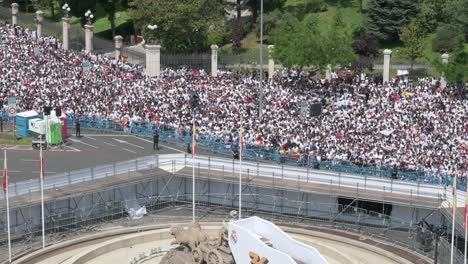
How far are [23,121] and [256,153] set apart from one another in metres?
17.9

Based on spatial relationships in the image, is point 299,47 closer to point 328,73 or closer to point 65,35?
point 328,73

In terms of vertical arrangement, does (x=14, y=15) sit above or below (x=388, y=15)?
above

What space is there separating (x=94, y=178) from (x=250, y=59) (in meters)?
41.6

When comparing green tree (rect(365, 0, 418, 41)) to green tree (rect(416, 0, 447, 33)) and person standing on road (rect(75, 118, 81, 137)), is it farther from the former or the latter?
person standing on road (rect(75, 118, 81, 137))

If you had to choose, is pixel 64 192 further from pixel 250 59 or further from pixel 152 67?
pixel 250 59

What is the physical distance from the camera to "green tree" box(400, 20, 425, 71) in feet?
277

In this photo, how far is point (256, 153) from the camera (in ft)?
198

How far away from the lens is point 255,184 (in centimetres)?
5044

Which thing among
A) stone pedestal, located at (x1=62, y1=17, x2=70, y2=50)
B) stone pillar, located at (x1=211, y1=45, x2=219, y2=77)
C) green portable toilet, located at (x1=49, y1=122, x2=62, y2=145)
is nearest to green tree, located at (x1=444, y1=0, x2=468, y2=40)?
stone pillar, located at (x1=211, y1=45, x2=219, y2=77)

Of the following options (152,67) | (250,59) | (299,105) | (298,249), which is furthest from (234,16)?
(298,249)

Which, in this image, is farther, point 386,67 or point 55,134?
point 386,67

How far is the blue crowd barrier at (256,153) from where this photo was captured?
177 feet

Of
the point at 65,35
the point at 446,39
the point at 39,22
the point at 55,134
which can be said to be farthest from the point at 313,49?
the point at 39,22

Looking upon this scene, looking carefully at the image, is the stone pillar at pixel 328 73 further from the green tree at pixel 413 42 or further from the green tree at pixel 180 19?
the green tree at pixel 180 19
